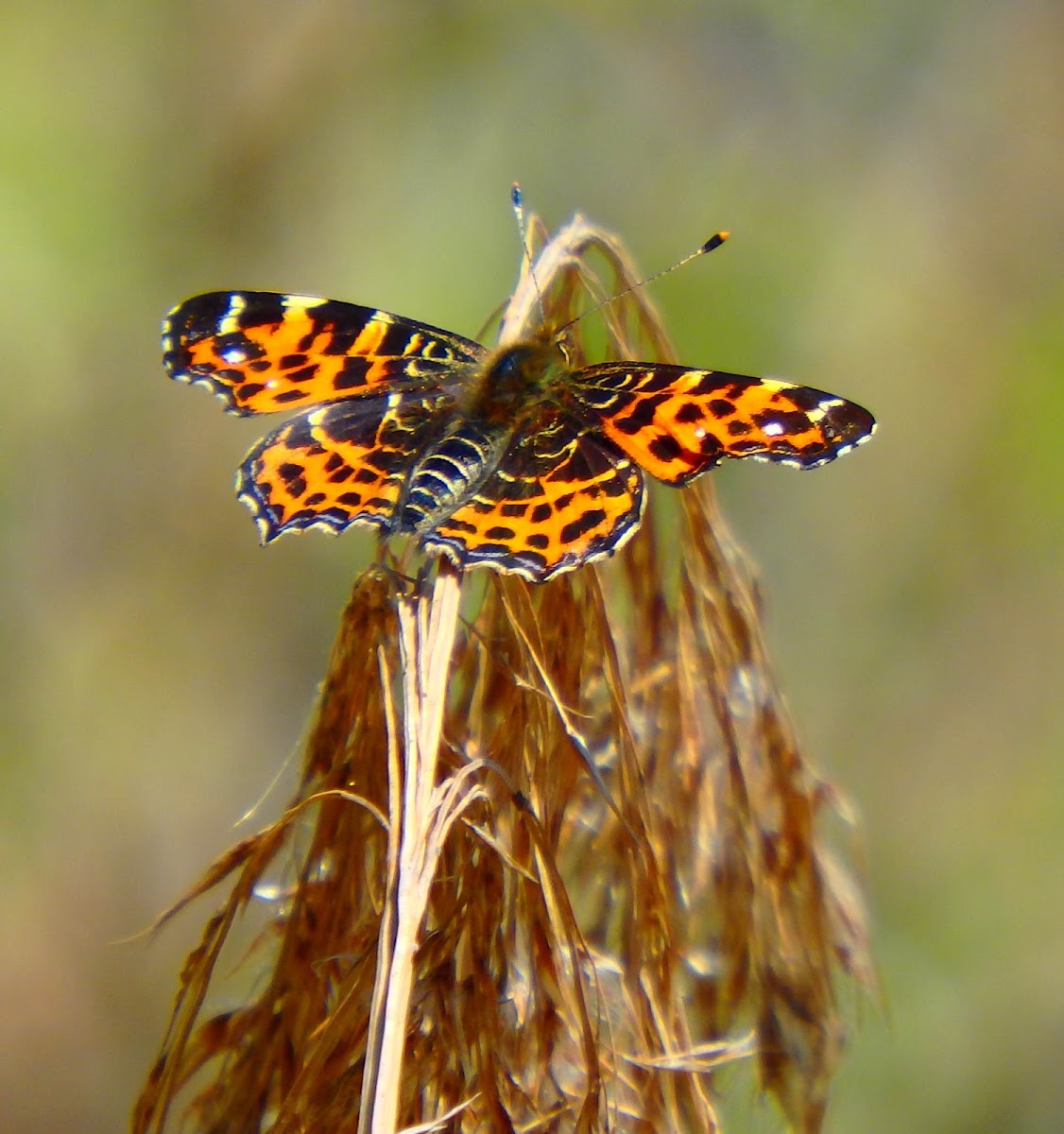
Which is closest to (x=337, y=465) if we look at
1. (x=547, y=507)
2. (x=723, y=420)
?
(x=547, y=507)

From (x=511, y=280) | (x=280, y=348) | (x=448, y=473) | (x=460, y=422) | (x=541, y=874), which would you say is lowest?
(x=541, y=874)

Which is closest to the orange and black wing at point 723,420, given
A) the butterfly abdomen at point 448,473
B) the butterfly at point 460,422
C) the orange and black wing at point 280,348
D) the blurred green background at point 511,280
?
the butterfly at point 460,422

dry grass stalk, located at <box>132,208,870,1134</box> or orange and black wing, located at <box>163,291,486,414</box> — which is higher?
orange and black wing, located at <box>163,291,486,414</box>

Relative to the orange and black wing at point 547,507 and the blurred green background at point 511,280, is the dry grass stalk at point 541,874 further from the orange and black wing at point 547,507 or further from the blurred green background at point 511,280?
the blurred green background at point 511,280

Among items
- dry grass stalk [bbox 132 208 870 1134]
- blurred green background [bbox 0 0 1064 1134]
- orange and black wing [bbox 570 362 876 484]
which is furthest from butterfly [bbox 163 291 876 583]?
blurred green background [bbox 0 0 1064 1134]

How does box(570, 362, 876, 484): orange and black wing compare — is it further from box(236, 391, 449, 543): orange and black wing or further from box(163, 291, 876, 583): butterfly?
box(236, 391, 449, 543): orange and black wing

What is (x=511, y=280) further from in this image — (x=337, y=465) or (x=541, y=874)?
(x=541, y=874)
